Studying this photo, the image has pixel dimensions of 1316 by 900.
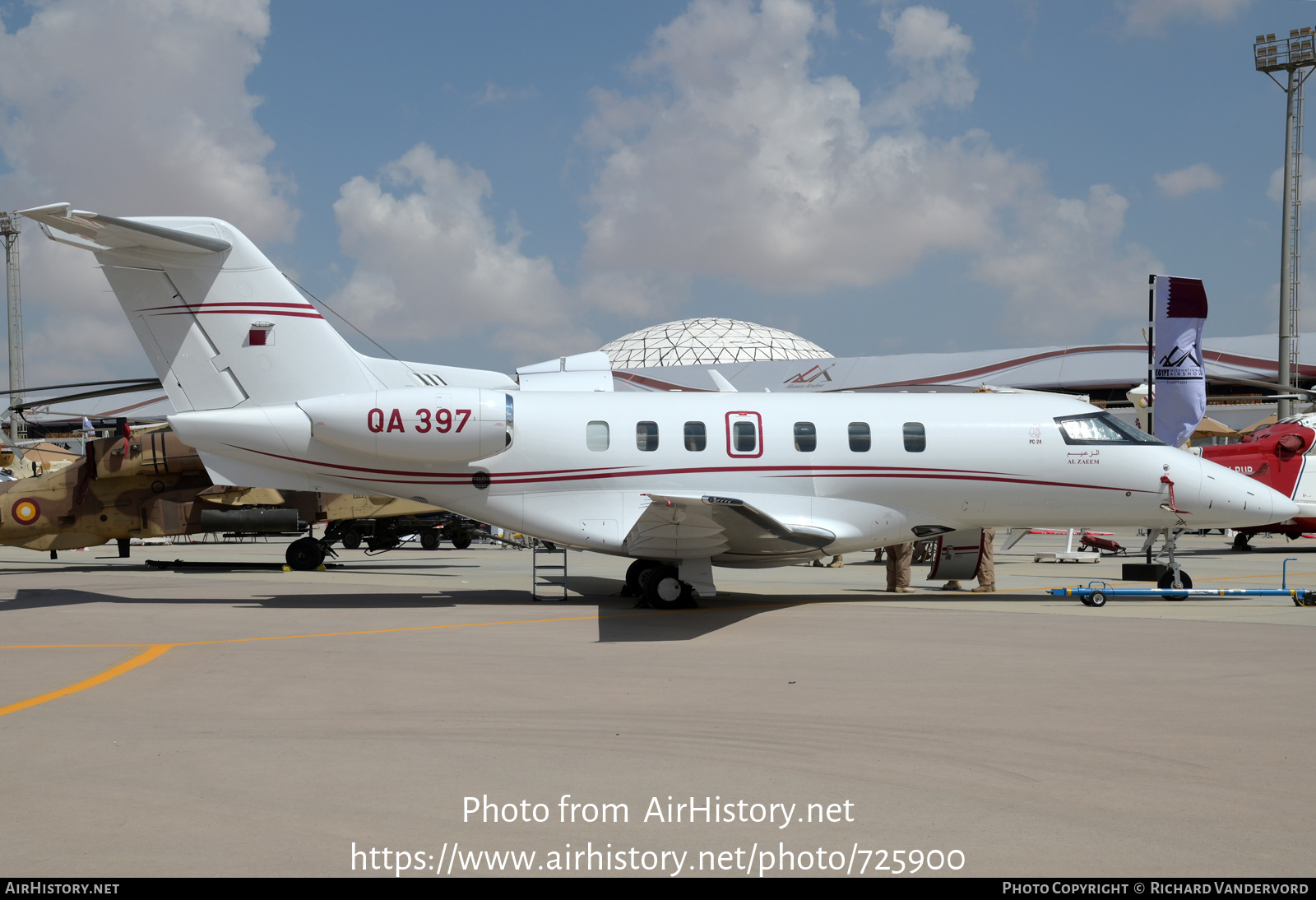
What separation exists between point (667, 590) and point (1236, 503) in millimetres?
8575

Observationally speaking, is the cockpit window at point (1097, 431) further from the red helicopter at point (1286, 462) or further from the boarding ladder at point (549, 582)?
the red helicopter at point (1286, 462)

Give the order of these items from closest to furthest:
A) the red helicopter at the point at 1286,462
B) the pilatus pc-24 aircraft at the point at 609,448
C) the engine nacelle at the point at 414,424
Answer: the engine nacelle at the point at 414,424 → the pilatus pc-24 aircraft at the point at 609,448 → the red helicopter at the point at 1286,462

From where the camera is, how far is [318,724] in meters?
6.75

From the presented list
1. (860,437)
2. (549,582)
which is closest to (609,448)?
(860,437)

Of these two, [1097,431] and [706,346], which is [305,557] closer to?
[1097,431]

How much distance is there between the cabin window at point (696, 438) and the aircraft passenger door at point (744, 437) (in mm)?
332

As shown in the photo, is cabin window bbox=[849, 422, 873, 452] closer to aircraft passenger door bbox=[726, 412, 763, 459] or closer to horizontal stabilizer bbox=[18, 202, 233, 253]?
aircraft passenger door bbox=[726, 412, 763, 459]

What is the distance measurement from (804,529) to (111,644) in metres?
8.45

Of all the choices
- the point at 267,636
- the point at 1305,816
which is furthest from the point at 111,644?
the point at 1305,816

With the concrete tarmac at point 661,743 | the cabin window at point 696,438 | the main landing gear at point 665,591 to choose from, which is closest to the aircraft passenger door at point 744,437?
the cabin window at point 696,438

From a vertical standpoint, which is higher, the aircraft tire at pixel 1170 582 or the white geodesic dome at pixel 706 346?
the white geodesic dome at pixel 706 346

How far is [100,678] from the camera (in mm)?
8602

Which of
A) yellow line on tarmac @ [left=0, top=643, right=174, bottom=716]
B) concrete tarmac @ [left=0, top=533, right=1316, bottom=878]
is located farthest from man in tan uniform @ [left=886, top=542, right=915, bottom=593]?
yellow line on tarmac @ [left=0, top=643, right=174, bottom=716]

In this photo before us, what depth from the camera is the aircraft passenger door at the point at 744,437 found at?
549 inches
